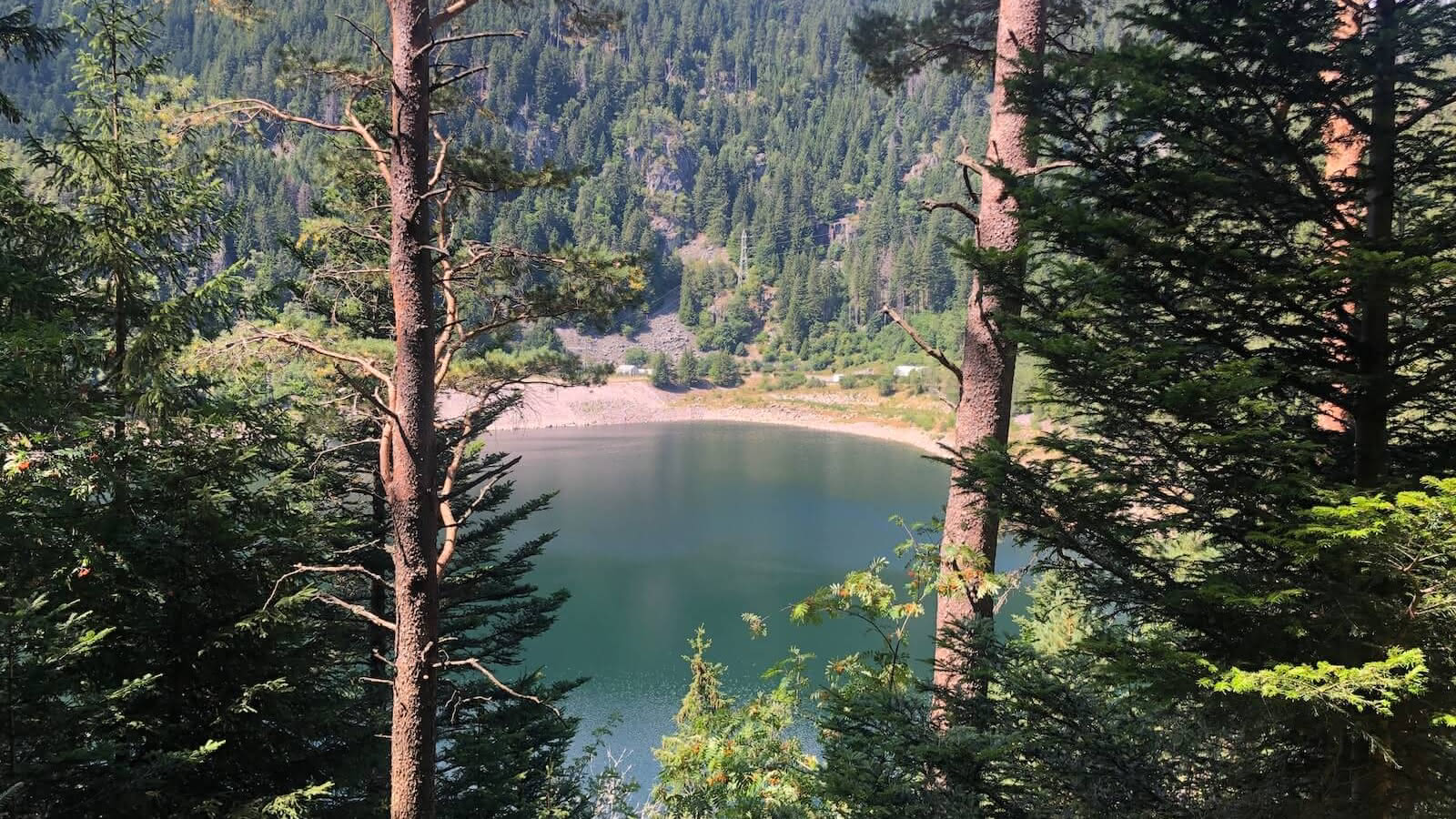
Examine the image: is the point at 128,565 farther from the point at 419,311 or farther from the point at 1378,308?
the point at 1378,308

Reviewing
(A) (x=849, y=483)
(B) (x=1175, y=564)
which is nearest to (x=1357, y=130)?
(B) (x=1175, y=564)

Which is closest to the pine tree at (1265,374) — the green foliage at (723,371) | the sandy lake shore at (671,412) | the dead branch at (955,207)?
the dead branch at (955,207)

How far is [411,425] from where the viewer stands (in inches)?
124

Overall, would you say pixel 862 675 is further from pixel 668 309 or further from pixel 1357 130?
pixel 668 309

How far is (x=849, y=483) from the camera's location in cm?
3809

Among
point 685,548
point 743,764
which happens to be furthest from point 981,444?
point 685,548

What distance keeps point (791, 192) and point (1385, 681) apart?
394 ft

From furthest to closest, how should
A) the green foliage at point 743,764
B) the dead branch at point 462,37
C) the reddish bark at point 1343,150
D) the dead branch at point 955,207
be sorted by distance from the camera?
the green foliage at point 743,764 < the dead branch at point 955,207 < the dead branch at point 462,37 < the reddish bark at point 1343,150

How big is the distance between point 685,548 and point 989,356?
22.8 m

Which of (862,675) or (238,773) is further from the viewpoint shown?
(862,675)

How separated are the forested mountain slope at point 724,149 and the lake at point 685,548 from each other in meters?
27.6

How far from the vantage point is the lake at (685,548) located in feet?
53.1

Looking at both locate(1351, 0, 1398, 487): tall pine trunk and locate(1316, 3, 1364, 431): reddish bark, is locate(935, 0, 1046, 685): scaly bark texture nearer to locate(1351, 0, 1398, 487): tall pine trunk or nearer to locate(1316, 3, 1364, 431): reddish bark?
locate(1316, 3, 1364, 431): reddish bark

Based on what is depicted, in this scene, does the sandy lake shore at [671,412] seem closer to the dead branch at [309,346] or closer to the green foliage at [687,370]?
the green foliage at [687,370]
